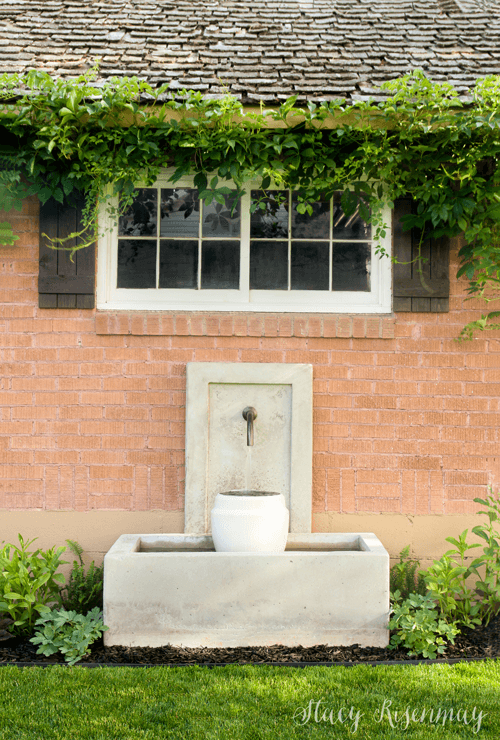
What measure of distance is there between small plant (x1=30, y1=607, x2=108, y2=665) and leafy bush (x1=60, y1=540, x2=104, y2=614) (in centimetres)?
25

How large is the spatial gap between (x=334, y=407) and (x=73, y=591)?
204 cm

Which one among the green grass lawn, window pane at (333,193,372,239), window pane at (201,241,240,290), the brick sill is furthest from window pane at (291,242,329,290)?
the green grass lawn

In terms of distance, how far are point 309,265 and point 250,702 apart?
2.71 meters

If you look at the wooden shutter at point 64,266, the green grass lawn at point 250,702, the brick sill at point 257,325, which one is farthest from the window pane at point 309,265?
the green grass lawn at point 250,702

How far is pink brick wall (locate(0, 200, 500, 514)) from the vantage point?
3.85m

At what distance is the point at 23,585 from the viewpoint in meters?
3.21

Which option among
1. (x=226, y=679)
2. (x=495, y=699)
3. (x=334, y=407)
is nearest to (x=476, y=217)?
(x=334, y=407)

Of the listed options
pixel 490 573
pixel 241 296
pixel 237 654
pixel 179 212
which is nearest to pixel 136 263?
pixel 179 212

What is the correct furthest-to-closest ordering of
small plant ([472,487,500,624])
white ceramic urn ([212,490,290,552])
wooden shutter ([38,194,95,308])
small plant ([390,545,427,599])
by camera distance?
wooden shutter ([38,194,95,308]) → small plant ([390,545,427,599]) → small plant ([472,487,500,624]) → white ceramic urn ([212,490,290,552])

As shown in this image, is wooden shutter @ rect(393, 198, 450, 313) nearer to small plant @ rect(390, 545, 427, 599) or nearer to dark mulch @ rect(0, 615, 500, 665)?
small plant @ rect(390, 545, 427, 599)

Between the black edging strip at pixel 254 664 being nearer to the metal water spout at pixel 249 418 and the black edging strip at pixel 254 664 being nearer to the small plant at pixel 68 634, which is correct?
the small plant at pixel 68 634

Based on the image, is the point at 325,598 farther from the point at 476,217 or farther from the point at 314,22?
the point at 314,22
